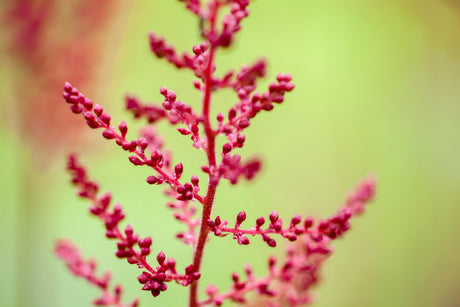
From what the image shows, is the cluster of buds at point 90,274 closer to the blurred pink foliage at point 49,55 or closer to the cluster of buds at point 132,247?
the cluster of buds at point 132,247

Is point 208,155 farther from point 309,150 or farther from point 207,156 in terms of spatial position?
point 309,150

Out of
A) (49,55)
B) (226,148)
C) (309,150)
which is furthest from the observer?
(309,150)

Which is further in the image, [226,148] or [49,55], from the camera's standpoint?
[49,55]

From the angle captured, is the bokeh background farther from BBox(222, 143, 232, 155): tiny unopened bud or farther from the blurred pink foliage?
BBox(222, 143, 232, 155): tiny unopened bud

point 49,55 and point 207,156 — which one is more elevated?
point 49,55

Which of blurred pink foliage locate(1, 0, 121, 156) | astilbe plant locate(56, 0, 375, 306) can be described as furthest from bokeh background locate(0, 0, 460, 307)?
astilbe plant locate(56, 0, 375, 306)

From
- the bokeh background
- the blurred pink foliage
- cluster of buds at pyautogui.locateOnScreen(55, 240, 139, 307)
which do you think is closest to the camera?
cluster of buds at pyautogui.locateOnScreen(55, 240, 139, 307)

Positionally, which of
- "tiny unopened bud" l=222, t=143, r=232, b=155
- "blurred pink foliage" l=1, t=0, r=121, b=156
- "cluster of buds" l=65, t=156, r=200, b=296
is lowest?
"cluster of buds" l=65, t=156, r=200, b=296

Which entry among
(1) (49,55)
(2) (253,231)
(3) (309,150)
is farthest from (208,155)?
(3) (309,150)

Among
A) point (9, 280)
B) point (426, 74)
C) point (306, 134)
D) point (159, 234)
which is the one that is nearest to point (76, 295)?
point (9, 280)

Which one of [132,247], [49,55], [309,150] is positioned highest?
[309,150]
